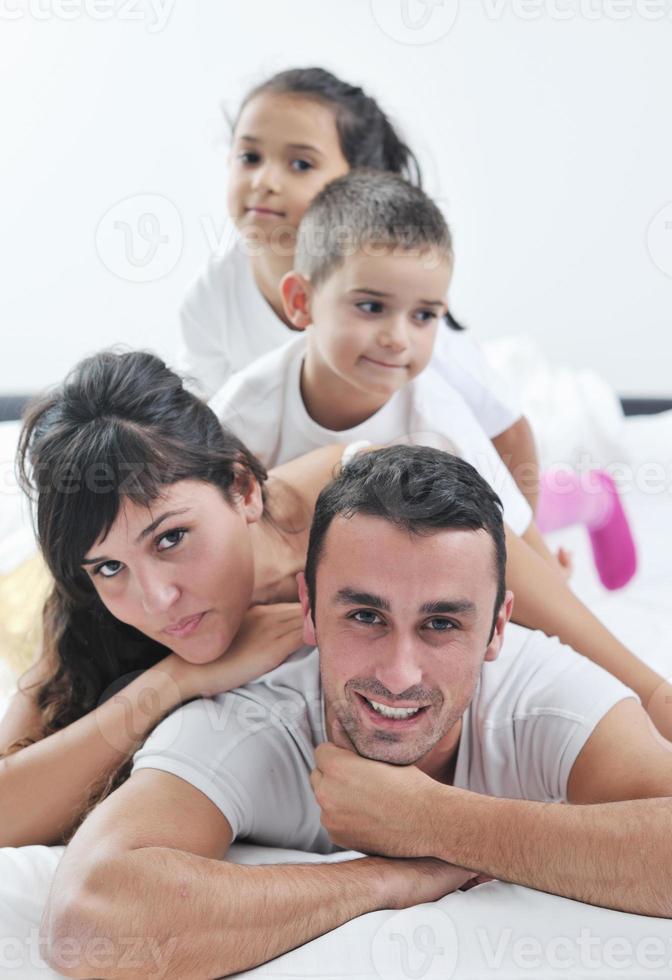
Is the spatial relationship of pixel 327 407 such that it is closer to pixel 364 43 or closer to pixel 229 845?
pixel 229 845

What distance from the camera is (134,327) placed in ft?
10.3

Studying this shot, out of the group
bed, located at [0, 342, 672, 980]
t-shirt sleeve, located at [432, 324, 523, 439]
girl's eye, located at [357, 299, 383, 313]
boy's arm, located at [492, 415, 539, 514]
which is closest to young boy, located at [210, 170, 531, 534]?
girl's eye, located at [357, 299, 383, 313]

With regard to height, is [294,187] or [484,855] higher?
[294,187]

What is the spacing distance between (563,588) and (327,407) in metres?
0.47

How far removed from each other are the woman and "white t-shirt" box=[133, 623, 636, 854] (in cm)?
5

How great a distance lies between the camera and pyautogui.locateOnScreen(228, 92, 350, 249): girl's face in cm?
193

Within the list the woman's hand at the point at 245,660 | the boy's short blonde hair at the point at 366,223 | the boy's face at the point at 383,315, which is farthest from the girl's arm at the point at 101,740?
the boy's short blonde hair at the point at 366,223

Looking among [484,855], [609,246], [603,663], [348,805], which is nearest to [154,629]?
[348,805]

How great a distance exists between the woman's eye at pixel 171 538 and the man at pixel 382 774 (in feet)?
0.57

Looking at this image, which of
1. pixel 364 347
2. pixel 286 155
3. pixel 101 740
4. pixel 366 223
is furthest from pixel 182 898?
pixel 286 155

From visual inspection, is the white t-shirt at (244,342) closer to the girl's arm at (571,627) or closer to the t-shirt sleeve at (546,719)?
the girl's arm at (571,627)

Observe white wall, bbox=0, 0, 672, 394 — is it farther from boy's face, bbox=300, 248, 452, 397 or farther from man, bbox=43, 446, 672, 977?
man, bbox=43, 446, 672, 977

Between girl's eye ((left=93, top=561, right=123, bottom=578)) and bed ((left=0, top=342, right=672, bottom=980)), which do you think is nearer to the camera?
bed ((left=0, top=342, right=672, bottom=980))

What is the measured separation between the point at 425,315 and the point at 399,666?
685mm
